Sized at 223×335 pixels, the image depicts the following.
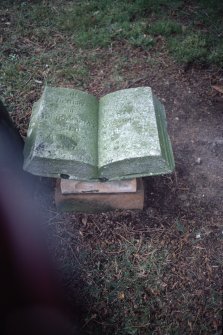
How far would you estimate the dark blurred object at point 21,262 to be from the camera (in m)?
2.15

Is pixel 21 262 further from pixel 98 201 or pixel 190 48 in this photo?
pixel 190 48

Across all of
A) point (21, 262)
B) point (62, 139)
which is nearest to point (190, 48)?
point (62, 139)

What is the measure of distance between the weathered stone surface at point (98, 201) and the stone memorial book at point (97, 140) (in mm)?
311

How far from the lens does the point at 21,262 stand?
94.6 inches

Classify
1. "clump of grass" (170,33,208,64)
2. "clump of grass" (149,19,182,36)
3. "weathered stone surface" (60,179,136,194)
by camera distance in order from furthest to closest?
"clump of grass" (149,19,182,36)
"clump of grass" (170,33,208,64)
"weathered stone surface" (60,179,136,194)

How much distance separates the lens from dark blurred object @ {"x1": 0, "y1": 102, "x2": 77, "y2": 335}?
2152 mm

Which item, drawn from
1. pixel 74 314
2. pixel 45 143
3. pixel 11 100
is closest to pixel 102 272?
pixel 74 314

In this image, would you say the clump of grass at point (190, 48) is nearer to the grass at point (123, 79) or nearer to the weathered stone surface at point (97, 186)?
the grass at point (123, 79)

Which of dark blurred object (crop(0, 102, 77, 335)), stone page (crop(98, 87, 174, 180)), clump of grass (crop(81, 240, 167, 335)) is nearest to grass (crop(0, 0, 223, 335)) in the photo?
clump of grass (crop(81, 240, 167, 335))

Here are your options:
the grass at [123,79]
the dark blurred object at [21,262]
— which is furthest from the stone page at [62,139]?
the grass at [123,79]

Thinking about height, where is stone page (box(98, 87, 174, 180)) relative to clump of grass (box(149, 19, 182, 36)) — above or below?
above

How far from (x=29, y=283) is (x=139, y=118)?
1298mm

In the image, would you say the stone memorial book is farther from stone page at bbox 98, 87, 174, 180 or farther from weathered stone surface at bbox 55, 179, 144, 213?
weathered stone surface at bbox 55, 179, 144, 213

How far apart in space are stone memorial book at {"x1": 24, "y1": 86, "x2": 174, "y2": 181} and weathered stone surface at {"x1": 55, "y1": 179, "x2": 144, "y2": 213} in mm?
311
